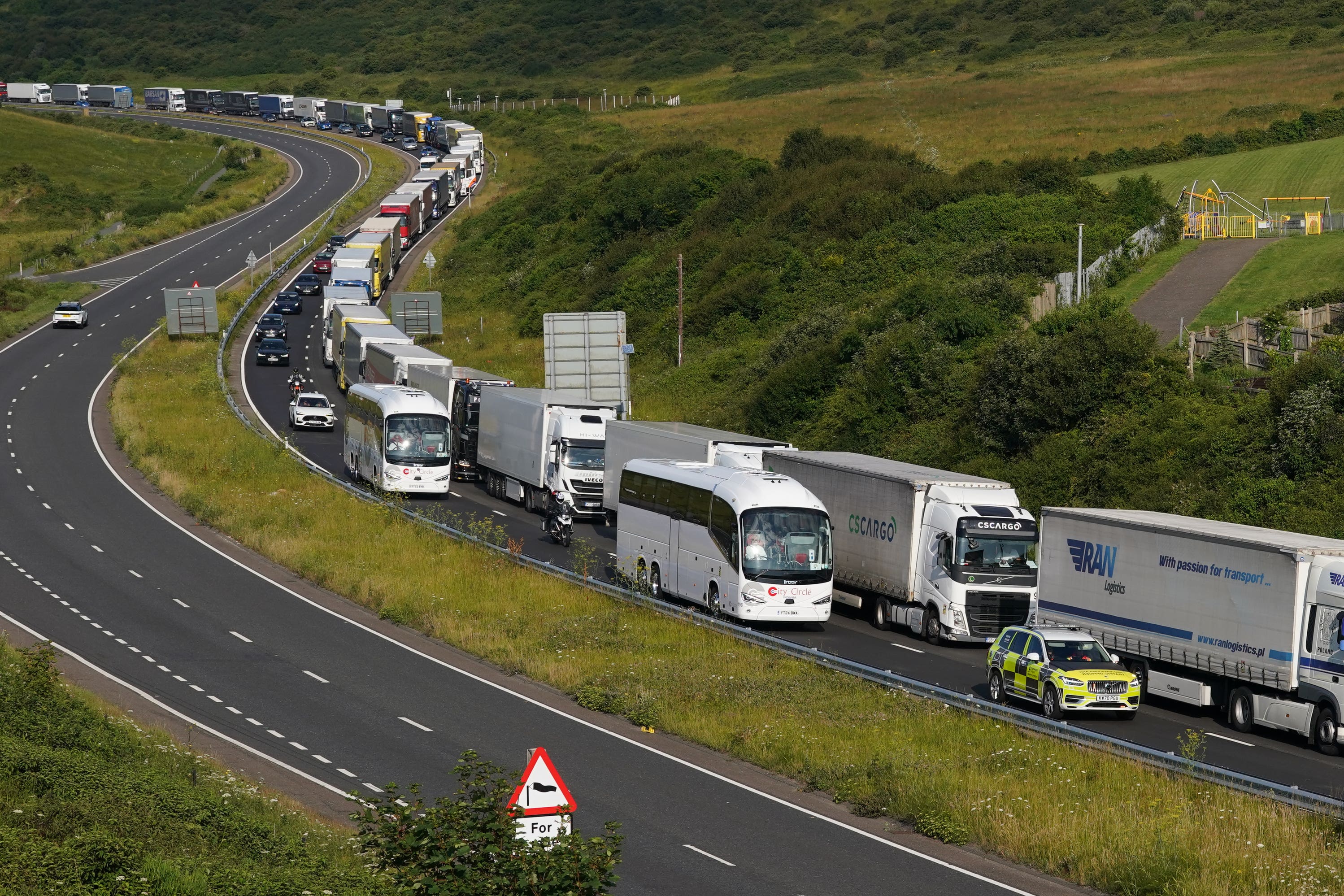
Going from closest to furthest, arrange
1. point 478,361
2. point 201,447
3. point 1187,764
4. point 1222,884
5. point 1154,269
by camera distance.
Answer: point 1222,884 < point 1187,764 < point 201,447 < point 1154,269 < point 478,361

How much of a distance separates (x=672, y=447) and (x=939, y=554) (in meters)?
10.9

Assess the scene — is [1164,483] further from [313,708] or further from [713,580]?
[313,708]

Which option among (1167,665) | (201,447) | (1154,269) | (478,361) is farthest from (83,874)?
(478,361)

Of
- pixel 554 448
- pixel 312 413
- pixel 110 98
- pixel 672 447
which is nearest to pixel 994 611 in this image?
pixel 672 447

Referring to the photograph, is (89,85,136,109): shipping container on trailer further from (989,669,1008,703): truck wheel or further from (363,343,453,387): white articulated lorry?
(989,669,1008,703): truck wheel

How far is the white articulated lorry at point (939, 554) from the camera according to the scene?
3052cm

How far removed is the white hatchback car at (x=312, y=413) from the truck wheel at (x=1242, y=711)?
137 ft

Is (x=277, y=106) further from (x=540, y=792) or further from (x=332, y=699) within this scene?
(x=540, y=792)

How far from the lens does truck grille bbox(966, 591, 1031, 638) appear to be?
30500mm

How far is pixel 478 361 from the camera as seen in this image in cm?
7188

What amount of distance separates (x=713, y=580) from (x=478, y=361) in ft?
137

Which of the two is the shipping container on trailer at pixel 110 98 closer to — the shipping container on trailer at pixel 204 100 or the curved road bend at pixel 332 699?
the shipping container on trailer at pixel 204 100

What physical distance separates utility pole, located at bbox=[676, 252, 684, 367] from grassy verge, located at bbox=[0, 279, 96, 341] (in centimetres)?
3641

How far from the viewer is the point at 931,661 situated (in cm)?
2917
